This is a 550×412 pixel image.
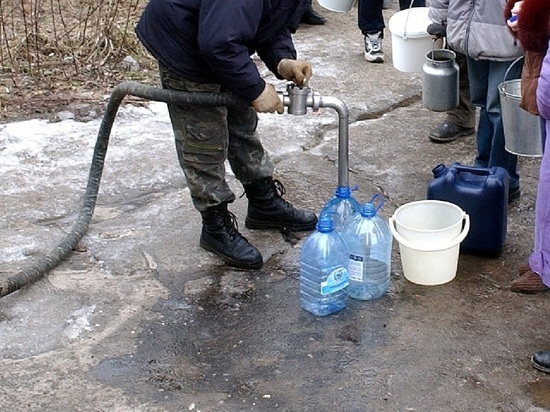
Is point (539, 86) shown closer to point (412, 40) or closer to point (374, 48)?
point (412, 40)

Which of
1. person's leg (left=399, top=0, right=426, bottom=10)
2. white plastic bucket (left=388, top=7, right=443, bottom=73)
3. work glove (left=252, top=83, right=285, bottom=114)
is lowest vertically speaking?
person's leg (left=399, top=0, right=426, bottom=10)

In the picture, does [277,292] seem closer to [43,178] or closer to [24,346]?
[24,346]

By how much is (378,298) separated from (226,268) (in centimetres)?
70

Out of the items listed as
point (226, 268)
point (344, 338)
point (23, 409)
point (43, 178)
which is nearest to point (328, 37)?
point (43, 178)

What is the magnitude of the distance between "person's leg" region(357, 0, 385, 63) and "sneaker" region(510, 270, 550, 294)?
10.3ft

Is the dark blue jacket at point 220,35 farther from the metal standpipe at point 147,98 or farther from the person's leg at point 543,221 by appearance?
the person's leg at point 543,221

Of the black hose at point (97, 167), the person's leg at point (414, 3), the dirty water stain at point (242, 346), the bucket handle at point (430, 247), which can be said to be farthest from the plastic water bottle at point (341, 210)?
the person's leg at point (414, 3)

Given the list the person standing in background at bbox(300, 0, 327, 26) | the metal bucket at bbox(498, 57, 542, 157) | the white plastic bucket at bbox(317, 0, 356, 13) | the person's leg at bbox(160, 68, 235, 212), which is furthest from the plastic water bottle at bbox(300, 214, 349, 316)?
the person standing in background at bbox(300, 0, 327, 26)

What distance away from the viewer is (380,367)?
133 inches

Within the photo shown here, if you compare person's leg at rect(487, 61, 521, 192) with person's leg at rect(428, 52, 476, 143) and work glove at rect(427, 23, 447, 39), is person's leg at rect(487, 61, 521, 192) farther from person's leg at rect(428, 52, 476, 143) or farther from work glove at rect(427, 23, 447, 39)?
person's leg at rect(428, 52, 476, 143)

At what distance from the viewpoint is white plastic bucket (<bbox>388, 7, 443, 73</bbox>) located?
5180mm

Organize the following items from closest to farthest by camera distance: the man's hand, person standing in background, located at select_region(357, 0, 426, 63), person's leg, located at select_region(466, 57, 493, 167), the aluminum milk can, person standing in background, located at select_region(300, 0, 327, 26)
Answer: the man's hand < person's leg, located at select_region(466, 57, 493, 167) < the aluminum milk can < person standing in background, located at select_region(357, 0, 426, 63) < person standing in background, located at select_region(300, 0, 327, 26)

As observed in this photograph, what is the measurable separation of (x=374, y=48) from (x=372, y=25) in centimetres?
17

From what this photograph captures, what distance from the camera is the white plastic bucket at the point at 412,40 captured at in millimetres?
5180
